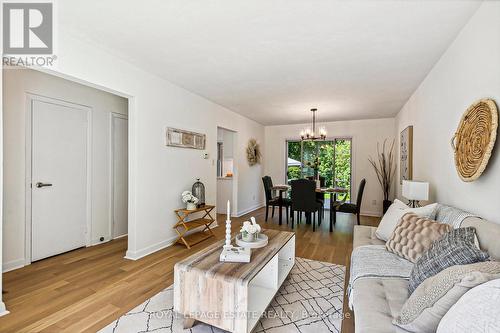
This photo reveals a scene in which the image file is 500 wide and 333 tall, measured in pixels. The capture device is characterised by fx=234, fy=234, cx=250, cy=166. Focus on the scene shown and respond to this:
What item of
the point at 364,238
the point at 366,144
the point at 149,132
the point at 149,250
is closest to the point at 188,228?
the point at 149,250

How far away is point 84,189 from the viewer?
3.40m

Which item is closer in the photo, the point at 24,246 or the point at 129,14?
the point at 129,14

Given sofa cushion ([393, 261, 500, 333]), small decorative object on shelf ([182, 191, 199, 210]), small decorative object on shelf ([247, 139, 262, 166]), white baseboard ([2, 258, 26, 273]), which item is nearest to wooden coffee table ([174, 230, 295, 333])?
sofa cushion ([393, 261, 500, 333])

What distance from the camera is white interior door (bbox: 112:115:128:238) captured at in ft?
12.5

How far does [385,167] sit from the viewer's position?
5648mm

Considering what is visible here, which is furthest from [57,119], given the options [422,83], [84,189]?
[422,83]

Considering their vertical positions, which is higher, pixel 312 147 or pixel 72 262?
pixel 312 147

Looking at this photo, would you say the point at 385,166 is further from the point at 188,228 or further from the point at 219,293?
the point at 219,293

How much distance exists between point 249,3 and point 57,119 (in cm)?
290

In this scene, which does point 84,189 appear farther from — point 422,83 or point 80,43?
point 422,83

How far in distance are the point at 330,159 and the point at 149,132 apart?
4.74 metres

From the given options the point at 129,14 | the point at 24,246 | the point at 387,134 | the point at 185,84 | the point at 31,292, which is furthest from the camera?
the point at 387,134

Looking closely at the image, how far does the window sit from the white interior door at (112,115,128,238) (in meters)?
4.48

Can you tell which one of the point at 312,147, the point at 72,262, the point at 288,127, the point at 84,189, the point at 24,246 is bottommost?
the point at 72,262
